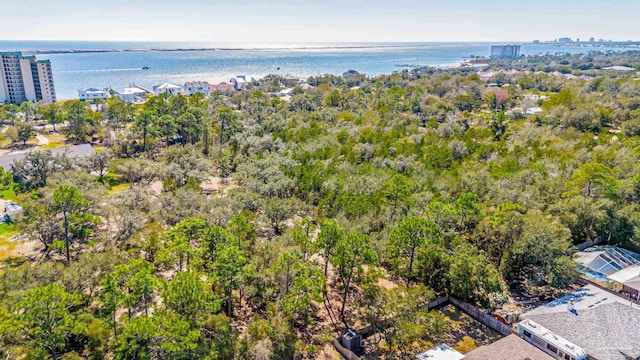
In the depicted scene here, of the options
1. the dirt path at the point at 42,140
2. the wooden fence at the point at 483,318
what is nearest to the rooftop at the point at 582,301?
the wooden fence at the point at 483,318

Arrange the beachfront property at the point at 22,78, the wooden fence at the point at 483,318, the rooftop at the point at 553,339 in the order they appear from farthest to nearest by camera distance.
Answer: the beachfront property at the point at 22,78 < the wooden fence at the point at 483,318 < the rooftop at the point at 553,339

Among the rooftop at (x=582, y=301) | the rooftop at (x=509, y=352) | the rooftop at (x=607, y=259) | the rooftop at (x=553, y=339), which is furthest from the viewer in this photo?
the rooftop at (x=607, y=259)

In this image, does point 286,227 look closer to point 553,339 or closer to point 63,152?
point 553,339

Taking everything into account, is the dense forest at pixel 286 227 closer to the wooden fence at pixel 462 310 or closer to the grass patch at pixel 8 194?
the grass patch at pixel 8 194

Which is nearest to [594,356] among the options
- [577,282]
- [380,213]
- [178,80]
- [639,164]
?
[577,282]

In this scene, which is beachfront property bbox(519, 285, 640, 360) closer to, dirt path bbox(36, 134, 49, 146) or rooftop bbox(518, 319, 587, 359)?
rooftop bbox(518, 319, 587, 359)

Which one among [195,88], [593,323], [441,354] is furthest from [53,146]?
[593,323]
